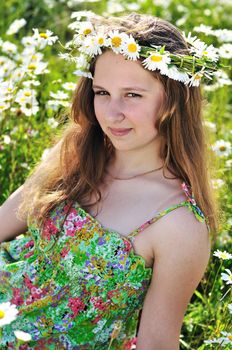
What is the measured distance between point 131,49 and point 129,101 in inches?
4.5

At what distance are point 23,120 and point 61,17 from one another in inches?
63.5

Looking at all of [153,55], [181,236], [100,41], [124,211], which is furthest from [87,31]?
[181,236]

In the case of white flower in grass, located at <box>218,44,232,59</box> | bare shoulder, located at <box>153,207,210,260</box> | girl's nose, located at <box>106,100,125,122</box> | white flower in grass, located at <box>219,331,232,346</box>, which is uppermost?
white flower in grass, located at <box>218,44,232,59</box>

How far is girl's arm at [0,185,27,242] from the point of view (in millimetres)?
2109

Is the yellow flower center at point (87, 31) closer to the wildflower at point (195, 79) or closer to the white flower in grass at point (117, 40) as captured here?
the white flower in grass at point (117, 40)

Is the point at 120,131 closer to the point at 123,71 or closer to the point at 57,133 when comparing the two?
the point at 123,71

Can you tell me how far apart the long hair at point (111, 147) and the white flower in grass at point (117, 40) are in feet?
0.14

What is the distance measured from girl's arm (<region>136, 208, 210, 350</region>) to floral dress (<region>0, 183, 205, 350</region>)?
0.12 feet

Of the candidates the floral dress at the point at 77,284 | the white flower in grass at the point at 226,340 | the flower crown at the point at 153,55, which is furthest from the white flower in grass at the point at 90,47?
the white flower in grass at the point at 226,340

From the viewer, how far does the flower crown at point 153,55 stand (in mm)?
1729

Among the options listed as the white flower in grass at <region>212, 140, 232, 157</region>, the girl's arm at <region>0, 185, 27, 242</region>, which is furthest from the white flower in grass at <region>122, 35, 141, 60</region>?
the white flower in grass at <region>212, 140, 232, 157</region>

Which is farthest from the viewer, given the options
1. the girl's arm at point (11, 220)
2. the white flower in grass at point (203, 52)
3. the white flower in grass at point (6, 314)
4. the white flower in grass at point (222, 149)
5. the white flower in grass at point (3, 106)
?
the white flower in grass at point (222, 149)

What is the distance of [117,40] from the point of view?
69.1 inches

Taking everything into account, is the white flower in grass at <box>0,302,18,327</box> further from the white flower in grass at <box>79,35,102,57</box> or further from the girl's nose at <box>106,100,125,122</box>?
the white flower in grass at <box>79,35,102,57</box>
